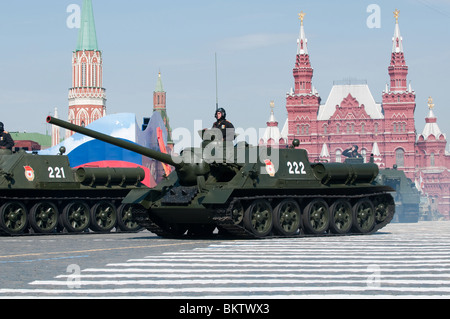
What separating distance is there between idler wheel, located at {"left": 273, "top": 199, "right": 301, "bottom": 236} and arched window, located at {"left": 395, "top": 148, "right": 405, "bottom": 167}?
13390 cm

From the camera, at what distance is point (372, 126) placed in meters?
156

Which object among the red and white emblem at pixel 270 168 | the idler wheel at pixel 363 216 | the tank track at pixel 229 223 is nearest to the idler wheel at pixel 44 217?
the tank track at pixel 229 223

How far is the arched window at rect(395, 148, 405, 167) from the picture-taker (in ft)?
504

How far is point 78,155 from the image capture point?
68.3 meters

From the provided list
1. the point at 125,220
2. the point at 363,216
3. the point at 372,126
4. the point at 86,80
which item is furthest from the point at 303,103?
the point at 363,216

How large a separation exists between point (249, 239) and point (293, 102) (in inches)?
5324

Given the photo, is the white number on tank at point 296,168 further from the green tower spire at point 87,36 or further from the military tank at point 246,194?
the green tower spire at point 87,36

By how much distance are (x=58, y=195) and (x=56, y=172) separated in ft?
2.57

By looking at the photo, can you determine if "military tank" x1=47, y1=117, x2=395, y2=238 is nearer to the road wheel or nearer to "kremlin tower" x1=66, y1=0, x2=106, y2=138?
the road wheel

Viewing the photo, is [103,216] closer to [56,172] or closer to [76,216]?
[76,216]

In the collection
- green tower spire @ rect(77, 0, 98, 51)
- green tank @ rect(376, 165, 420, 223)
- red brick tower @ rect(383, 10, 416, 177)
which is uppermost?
green tower spire @ rect(77, 0, 98, 51)

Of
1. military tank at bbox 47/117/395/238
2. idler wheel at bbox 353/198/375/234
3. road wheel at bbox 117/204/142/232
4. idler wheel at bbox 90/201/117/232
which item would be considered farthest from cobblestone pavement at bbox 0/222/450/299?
road wheel at bbox 117/204/142/232

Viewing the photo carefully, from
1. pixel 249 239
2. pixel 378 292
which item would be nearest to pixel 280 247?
pixel 249 239
